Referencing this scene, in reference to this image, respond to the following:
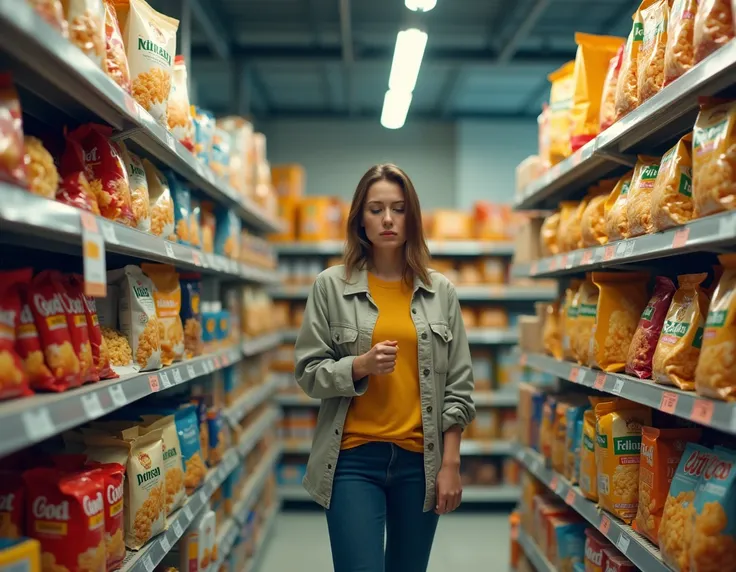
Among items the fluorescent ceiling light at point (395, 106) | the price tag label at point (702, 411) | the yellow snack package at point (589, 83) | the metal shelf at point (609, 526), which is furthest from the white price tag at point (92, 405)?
the fluorescent ceiling light at point (395, 106)

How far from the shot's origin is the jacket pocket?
2.31 metres

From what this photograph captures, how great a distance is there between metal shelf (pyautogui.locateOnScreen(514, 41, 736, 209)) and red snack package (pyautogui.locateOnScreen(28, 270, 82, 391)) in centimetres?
157

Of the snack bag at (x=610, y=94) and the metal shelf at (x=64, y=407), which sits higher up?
the snack bag at (x=610, y=94)

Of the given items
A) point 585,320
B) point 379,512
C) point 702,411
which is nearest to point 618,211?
point 585,320

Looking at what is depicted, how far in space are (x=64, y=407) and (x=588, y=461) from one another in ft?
5.96

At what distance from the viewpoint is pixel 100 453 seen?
1972mm

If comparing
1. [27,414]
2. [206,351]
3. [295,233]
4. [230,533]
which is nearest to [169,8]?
[295,233]

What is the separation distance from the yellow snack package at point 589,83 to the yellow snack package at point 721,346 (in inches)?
46.6

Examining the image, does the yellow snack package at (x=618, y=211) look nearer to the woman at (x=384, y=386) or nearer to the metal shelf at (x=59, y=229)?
the woman at (x=384, y=386)

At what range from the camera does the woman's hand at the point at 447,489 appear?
7.25 ft

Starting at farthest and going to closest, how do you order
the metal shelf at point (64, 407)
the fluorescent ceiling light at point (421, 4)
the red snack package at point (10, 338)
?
the fluorescent ceiling light at point (421, 4) < the red snack package at point (10, 338) < the metal shelf at point (64, 407)

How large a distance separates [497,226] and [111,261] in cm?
394

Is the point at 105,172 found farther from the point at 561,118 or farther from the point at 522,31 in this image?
the point at 522,31

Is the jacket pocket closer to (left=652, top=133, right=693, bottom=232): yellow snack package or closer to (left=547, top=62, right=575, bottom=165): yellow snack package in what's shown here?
(left=652, top=133, right=693, bottom=232): yellow snack package
